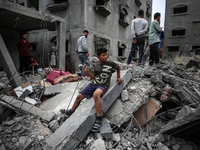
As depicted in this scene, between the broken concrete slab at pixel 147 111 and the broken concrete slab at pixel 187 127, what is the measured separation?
2.10 ft

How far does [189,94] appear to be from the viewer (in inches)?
106

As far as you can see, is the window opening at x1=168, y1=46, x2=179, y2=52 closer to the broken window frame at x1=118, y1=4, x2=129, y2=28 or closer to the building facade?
the building facade

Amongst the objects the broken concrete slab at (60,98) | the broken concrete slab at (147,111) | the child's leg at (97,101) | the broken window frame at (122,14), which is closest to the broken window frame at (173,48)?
the broken window frame at (122,14)

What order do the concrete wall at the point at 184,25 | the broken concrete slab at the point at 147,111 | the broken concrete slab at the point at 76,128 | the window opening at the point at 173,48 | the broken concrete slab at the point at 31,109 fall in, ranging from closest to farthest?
the broken concrete slab at the point at 76,128, the broken concrete slab at the point at 31,109, the broken concrete slab at the point at 147,111, the concrete wall at the point at 184,25, the window opening at the point at 173,48

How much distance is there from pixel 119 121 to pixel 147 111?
35.8 inches

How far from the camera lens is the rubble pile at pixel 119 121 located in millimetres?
1969

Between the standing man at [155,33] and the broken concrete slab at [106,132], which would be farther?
the standing man at [155,33]

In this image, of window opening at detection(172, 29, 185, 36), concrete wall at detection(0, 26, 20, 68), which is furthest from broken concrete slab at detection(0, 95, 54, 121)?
window opening at detection(172, 29, 185, 36)

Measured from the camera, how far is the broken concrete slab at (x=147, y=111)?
9.62 ft

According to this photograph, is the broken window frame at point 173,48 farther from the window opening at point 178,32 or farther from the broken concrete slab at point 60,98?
the broken concrete slab at point 60,98

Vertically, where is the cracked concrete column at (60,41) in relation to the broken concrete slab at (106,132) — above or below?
above

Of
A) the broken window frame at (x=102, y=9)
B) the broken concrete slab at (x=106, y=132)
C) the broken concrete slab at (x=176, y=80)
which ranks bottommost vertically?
the broken concrete slab at (x=106, y=132)

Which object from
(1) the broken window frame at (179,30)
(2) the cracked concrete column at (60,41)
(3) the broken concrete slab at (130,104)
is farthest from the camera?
(1) the broken window frame at (179,30)

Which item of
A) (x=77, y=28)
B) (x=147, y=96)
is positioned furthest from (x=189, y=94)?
(x=77, y=28)
